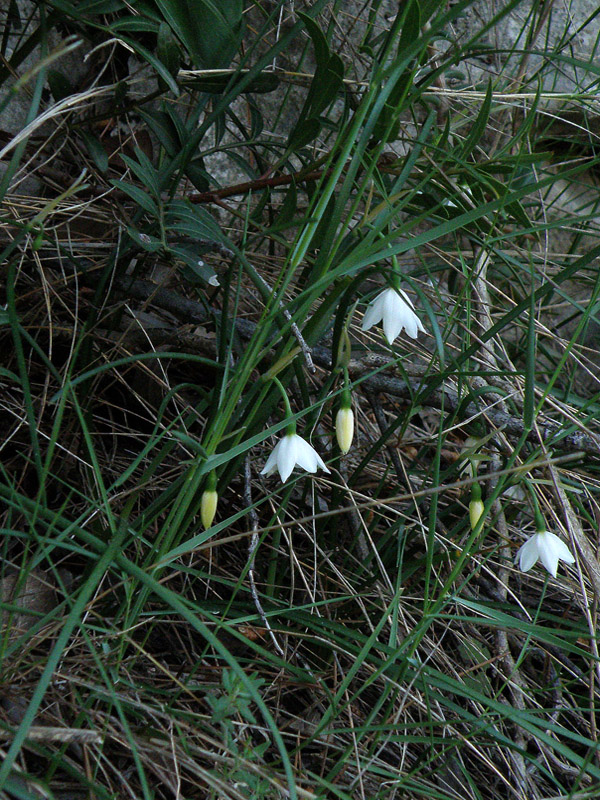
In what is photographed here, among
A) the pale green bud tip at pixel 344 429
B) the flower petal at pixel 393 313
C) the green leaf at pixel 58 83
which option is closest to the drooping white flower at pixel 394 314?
the flower petal at pixel 393 313

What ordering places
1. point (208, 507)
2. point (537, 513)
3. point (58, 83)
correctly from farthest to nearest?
point (58, 83)
point (537, 513)
point (208, 507)

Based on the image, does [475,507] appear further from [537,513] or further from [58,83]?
[58,83]

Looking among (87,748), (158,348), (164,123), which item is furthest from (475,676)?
(164,123)

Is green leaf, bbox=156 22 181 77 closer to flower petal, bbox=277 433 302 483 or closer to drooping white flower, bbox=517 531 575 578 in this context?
flower petal, bbox=277 433 302 483

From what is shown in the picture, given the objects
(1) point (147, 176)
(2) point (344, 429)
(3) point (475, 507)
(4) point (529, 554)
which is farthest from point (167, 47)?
(4) point (529, 554)

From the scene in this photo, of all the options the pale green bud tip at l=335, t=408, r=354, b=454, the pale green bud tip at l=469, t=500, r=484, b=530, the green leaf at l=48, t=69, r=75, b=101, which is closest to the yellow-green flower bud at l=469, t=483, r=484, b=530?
the pale green bud tip at l=469, t=500, r=484, b=530

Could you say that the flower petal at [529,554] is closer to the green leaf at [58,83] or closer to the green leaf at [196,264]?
the green leaf at [196,264]

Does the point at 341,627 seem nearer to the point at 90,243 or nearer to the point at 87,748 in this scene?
the point at 87,748
